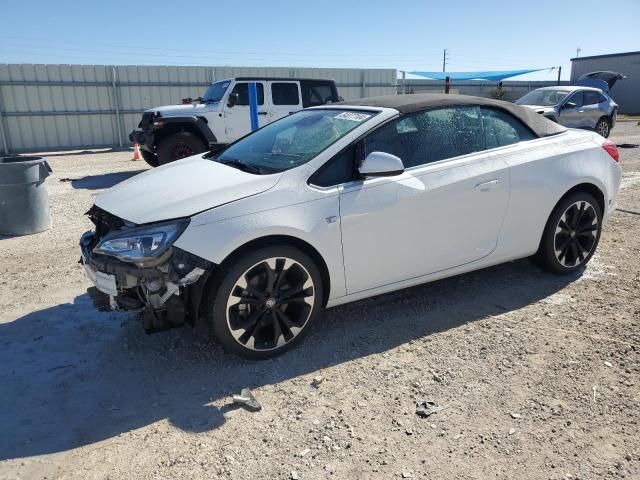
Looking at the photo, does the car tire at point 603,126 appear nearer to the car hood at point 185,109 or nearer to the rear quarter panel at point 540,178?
the car hood at point 185,109

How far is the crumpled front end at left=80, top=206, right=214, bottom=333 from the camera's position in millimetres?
3010

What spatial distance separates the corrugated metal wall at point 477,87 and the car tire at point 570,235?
938 inches

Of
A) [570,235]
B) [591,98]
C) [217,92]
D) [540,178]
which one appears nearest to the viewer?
[540,178]

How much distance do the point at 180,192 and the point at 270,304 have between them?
3.00ft

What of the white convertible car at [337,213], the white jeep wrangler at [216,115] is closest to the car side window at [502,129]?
the white convertible car at [337,213]

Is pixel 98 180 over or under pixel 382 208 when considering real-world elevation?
under

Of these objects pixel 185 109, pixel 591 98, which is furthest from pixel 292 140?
pixel 591 98

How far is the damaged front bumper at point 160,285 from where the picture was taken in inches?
119

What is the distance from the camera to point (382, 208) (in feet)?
11.5

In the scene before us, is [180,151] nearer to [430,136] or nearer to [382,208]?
[430,136]

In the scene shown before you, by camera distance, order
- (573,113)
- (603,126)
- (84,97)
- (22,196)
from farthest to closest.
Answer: (84,97) → (603,126) → (573,113) → (22,196)

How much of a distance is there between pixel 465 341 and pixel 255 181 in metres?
1.78

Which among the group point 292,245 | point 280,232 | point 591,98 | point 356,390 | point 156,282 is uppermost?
point 591,98

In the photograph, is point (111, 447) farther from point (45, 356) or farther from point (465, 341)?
point (465, 341)
